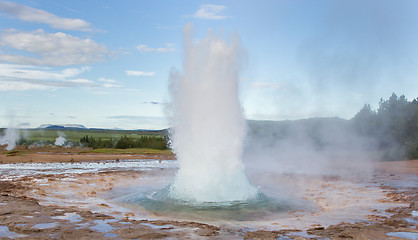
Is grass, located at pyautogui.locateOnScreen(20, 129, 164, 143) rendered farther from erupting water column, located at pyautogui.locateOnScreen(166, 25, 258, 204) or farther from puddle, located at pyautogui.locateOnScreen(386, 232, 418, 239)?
puddle, located at pyautogui.locateOnScreen(386, 232, 418, 239)

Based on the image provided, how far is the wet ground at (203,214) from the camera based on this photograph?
601 cm

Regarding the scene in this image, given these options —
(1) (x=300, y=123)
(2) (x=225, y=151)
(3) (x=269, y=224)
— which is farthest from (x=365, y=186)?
(1) (x=300, y=123)

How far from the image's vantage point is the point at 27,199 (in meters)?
9.38

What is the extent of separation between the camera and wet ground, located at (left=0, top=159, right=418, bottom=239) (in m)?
6.01

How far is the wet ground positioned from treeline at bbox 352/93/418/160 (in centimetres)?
1461

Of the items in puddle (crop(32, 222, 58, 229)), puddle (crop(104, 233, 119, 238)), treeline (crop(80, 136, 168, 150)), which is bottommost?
puddle (crop(104, 233, 119, 238))

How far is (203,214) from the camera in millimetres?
7934

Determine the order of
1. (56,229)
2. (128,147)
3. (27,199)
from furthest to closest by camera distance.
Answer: (128,147) → (27,199) → (56,229)

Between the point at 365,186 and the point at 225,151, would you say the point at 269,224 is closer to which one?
the point at 225,151

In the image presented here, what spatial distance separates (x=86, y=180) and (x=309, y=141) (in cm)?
1783

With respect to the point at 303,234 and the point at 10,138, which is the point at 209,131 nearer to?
the point at 303,234

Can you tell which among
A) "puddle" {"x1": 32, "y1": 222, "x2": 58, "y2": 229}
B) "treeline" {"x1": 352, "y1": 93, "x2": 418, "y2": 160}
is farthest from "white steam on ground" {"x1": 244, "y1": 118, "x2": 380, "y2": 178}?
"puddle" {"x1": 32, "y1": 222, "x2": 58, "y2": 229}

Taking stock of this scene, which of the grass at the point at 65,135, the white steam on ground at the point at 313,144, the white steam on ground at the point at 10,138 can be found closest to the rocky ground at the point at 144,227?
the white steam on ground at the point at 313,144

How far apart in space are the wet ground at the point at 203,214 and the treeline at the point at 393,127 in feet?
47.9
